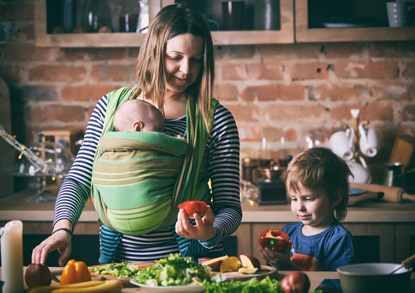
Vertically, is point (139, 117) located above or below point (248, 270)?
above

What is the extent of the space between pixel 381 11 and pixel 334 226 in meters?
1.46

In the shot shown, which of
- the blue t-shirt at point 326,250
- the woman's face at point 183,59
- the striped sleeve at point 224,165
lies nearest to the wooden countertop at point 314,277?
the striped sleeve at point 224,165

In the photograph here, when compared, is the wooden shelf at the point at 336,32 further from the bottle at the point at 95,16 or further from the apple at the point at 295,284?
the apple at the point at 295,284

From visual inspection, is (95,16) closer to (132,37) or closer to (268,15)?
(132,37)

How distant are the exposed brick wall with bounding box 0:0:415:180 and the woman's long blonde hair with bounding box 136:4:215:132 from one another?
1.34 meters

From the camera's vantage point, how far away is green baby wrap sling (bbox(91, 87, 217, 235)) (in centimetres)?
141

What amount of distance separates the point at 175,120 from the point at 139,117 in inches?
6.1

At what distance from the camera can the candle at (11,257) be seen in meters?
1.12

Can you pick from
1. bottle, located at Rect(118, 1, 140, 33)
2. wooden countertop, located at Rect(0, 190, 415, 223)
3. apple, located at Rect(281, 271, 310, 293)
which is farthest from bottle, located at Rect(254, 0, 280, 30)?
apple, located at Rect(281, 271, 310, 293)

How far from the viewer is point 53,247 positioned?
4.27 ft

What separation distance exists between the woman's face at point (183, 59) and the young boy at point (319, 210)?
22.1 inches

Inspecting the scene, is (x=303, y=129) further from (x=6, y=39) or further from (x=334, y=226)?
(x=6, y=39)

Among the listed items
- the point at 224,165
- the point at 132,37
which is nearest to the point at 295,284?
the point at 224,165

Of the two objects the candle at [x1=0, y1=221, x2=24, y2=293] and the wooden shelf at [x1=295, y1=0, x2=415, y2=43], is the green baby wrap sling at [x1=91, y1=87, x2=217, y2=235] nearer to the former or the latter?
the candle at [x1=0, y1=221, x2=24, y2=293]
